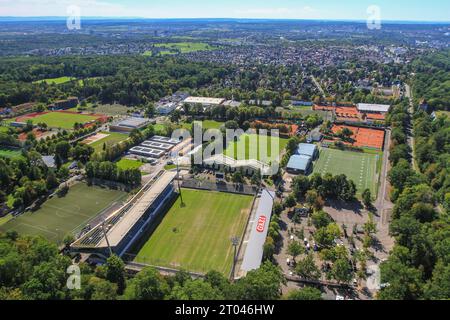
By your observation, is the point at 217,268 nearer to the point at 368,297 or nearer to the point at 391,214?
the point at 368,297

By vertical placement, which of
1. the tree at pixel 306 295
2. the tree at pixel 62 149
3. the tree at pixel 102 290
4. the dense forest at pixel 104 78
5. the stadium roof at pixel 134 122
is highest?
the dense forest at pixel 104 78

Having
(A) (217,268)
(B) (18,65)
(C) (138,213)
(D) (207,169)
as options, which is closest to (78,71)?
(B) (18,65)

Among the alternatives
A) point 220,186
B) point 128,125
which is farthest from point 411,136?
point 128,125

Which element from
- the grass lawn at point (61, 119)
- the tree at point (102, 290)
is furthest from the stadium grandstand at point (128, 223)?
the grass lawn at point (61, 119)

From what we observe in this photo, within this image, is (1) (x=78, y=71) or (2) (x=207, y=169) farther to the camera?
A: (1) (x=78, y=71)

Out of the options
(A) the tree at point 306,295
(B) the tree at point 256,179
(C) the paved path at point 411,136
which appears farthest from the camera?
(C) the paved path at point 411,136

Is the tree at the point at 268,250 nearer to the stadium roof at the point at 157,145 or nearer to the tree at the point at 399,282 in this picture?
the tree at the point at 399,282
